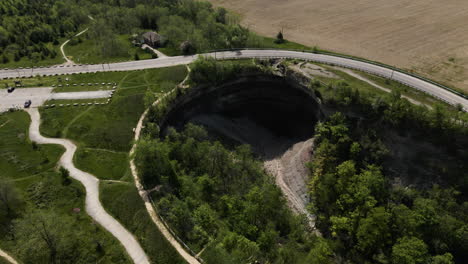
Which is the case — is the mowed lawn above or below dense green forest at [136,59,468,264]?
above

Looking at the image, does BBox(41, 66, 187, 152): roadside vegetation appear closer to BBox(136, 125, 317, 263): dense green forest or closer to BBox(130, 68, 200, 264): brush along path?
BBox(130, 68, 200, 264): brush along path

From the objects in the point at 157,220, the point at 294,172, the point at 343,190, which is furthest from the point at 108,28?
the point at 343,190

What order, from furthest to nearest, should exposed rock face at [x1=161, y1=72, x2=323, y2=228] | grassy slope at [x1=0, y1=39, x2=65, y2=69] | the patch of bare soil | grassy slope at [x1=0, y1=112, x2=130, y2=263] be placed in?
grassy slope at [x1=0, y1=39, x2=65, y2=69] < exposed rock face at [x1=161, y1=72, x2=323, y2=228] < the patch of bare soil < grassy slope at [x1=0, y1=112, x2=130, y2=263]

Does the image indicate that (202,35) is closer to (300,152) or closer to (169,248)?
(300,152)

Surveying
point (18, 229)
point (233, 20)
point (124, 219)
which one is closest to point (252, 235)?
point (124, 219)

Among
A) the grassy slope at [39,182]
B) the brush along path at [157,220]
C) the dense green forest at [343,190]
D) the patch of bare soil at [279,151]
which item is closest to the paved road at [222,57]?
the dense green forest at [343,190]

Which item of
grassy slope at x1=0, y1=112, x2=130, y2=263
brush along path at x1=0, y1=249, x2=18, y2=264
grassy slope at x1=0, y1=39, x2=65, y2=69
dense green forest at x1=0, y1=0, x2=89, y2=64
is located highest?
dense green forest at x1=0, y1=0, x2=89, y2=64

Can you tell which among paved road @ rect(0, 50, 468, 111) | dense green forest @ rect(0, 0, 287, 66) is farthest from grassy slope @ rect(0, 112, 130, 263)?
dense green forest @ rect(0, 0, 287, 66)

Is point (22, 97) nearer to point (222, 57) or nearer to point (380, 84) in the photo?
point (222, 57)
